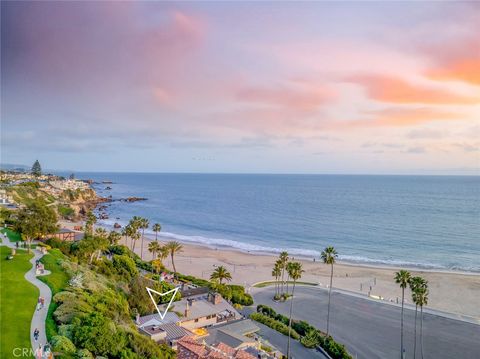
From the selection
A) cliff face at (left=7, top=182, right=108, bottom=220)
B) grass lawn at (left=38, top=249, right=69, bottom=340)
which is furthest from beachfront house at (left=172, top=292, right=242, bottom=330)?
cliff face at (left=7, top=182, right=108, bottom=220)

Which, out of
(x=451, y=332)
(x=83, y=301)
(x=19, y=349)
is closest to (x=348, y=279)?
(x=451, y=332)

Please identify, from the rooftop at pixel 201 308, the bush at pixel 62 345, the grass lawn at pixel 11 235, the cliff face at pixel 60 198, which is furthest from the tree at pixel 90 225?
the bush at pixel 62 345

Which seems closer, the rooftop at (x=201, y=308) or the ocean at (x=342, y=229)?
the rooftop at (x=201, y=308)

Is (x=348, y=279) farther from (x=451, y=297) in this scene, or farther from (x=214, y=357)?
(x=214, y=357)

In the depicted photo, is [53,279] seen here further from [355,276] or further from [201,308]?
[355,276]

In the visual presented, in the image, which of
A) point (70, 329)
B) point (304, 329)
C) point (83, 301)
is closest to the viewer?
point (70, 329)

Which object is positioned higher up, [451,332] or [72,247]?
[72,247]

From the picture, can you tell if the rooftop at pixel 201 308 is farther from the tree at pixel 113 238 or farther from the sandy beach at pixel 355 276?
the tree at pixel 113 238
